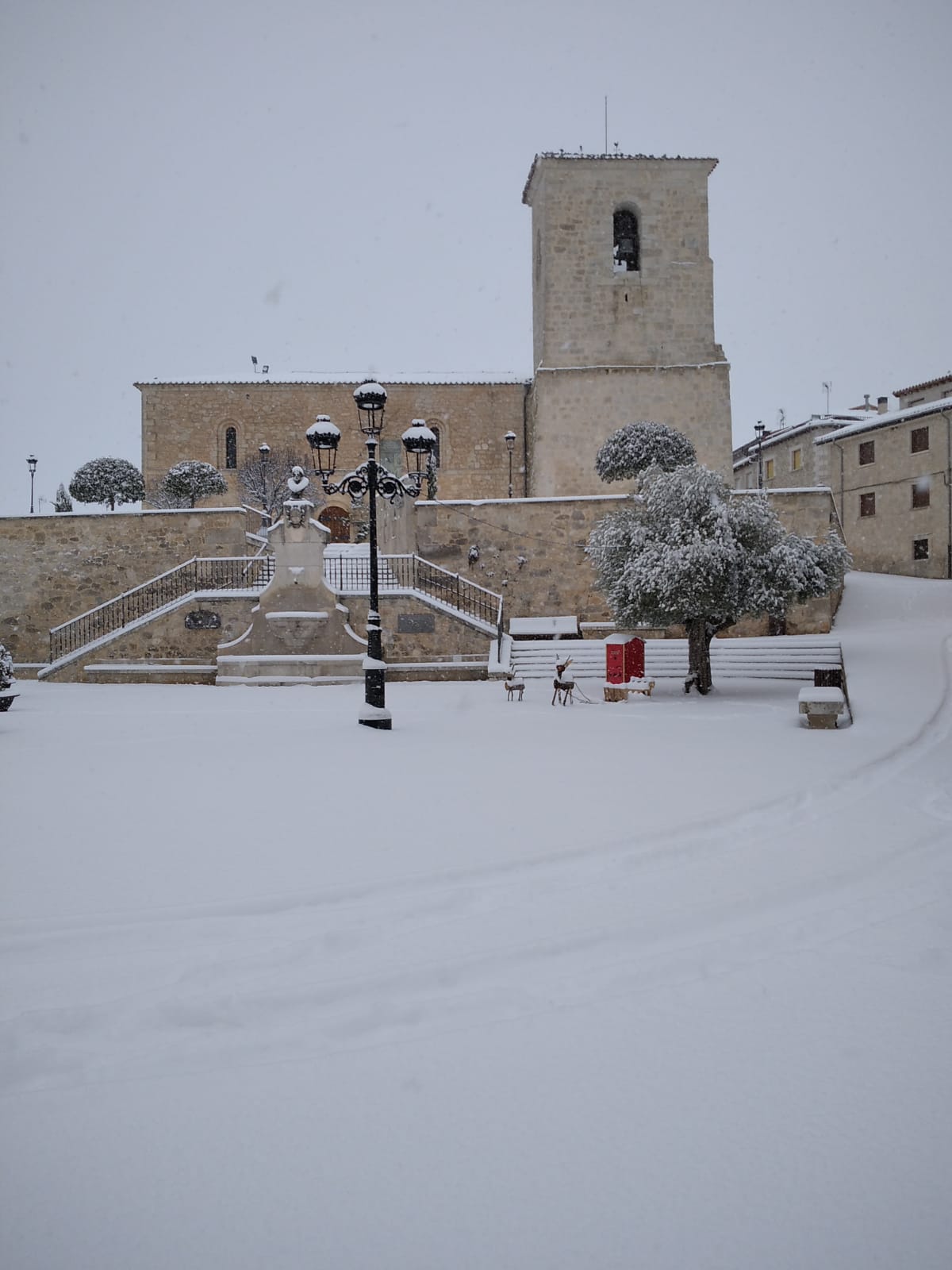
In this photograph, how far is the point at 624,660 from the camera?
1619 centimetres

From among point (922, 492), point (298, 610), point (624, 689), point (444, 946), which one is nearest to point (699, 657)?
point (624, 689)

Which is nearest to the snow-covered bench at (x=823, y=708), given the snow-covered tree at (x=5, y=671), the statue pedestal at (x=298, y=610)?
the statue pedestal at (x=298, y=610)

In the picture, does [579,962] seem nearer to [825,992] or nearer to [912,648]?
[825,992]

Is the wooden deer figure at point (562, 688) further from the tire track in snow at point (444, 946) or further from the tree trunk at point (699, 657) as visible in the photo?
the tire track in snow at point (444, 946)

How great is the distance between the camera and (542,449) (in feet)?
98.3

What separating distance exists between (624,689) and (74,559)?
1691cm

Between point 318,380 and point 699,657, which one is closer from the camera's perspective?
point 699,657

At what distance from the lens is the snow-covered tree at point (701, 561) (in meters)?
14.9

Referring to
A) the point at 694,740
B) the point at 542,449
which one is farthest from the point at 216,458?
the point at 694,740

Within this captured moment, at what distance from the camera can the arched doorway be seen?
3550cm

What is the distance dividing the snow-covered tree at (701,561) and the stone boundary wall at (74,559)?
12329 mm

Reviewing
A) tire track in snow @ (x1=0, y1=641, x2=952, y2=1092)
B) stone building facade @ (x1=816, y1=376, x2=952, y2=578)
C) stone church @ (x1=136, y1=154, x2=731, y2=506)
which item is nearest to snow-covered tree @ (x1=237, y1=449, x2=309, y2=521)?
stone church @ (x1=136, y1=154, x2=731, y2=506)

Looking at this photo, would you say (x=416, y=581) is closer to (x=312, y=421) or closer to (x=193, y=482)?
(x=193, y=482)

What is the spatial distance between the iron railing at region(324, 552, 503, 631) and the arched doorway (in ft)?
41.2
